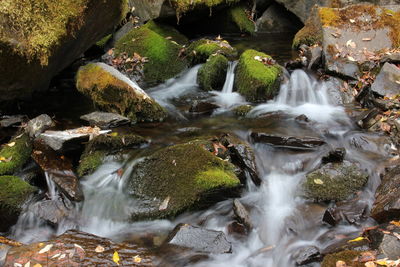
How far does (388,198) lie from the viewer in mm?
4621

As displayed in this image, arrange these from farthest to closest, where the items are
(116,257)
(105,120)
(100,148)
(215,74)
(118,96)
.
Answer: (215,74) → (118,96) → (105,120) → (100,148) → (116,257)

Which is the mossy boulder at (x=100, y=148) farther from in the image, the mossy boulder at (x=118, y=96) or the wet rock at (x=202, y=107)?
the wet rock at (x=202, y=107)

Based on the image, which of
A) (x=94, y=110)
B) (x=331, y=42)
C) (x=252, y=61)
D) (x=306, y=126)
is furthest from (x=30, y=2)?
(x=331, y=42)

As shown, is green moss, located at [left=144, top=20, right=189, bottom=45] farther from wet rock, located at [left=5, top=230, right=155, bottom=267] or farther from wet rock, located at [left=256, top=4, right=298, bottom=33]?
wet rock, located at [left=5, top=230, right=155, bottom=267]

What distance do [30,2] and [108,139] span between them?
260 centimetres

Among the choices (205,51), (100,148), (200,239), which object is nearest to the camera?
(200,239)

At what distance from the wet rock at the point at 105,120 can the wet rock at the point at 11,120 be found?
1.29 m

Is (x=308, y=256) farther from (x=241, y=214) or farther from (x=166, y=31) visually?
(x=166, y=31)

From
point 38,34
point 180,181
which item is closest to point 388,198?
point 180,181

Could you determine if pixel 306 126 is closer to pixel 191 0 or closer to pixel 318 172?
pixel 318 172

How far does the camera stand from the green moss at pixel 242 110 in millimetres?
7461

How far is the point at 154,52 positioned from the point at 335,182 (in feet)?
20.3

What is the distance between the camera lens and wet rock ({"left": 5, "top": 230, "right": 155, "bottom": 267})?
395 centimetres

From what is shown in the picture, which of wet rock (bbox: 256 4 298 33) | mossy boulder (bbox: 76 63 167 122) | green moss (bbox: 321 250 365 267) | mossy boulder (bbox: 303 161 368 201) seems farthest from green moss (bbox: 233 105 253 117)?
wet rock (bbox: 256 4 298 33)
